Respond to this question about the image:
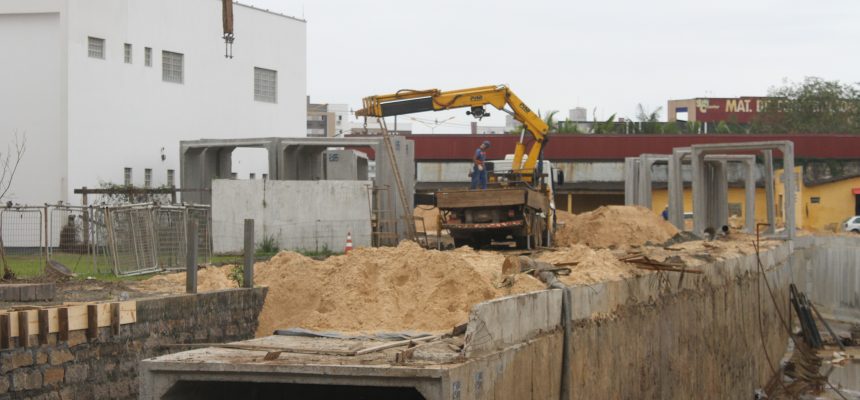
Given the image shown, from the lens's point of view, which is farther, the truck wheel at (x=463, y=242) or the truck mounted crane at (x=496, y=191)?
the truck wheel at (x=463, y=242)

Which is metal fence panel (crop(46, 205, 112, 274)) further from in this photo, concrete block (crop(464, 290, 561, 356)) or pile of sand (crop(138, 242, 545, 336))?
concrete block (crop(464, 290, 561, 356))

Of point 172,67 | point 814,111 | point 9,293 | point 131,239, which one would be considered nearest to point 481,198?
point 131,239

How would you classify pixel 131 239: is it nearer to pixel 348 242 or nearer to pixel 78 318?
pixel 348 242

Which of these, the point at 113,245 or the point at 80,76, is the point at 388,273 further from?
the point at 80,76

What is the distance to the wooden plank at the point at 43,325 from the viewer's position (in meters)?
13.0

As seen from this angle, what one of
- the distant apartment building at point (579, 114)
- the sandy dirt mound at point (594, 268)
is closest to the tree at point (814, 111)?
the distant apartment building at point (579, 114)

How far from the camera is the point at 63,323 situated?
13.4 m

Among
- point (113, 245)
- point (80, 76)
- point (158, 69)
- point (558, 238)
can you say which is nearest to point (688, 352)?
point (113, 245)

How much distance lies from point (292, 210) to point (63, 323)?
2155 centimetres

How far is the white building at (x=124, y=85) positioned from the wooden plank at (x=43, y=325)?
25.7 meters

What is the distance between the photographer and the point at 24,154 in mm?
38219

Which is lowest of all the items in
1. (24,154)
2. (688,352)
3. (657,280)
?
(688,352)

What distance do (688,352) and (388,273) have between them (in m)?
7.10

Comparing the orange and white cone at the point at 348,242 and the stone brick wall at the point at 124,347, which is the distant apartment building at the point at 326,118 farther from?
the stone brick wall at the point at 124,347
